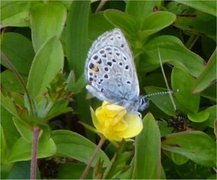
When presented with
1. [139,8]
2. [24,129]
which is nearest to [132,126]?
[24,129]

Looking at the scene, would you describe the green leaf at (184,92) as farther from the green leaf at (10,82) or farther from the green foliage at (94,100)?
the green leaf at (10,82)

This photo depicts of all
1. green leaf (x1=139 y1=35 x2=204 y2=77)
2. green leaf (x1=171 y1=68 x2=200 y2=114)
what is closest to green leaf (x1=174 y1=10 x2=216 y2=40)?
green leaf (x1=139 y1=35 x2=204 y2=77)

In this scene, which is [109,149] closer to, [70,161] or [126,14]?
[70,161]

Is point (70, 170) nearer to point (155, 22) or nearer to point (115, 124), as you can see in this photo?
point (115, 124)

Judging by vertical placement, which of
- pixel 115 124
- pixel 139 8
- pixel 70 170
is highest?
pixel 139 8

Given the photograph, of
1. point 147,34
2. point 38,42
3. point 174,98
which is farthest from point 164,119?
point 38,42

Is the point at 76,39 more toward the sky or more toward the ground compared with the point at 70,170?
more toward the sky

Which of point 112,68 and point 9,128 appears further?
point 9,128
